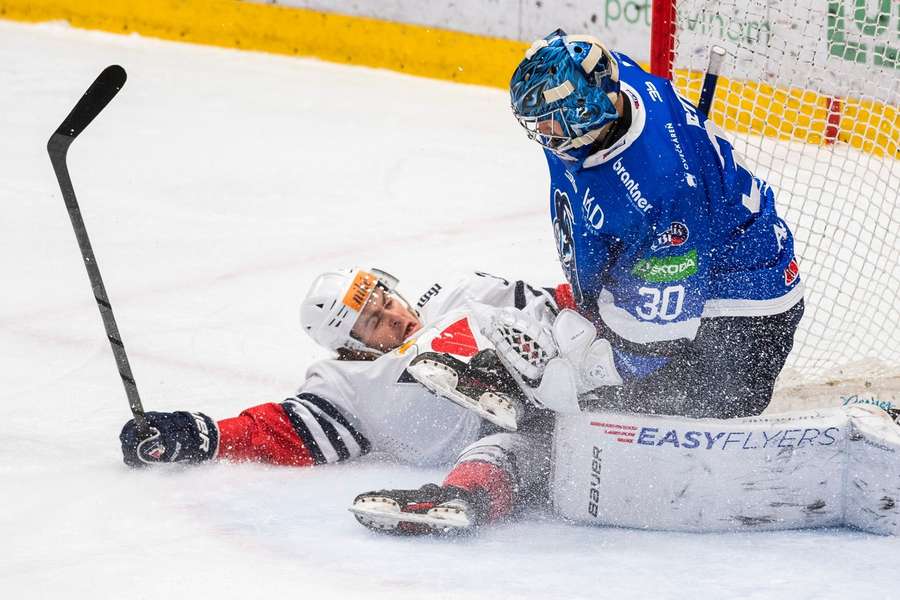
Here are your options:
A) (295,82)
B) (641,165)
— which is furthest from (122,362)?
(295,82)

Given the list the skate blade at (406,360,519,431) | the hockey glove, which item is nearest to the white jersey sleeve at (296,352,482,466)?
the hockey glove

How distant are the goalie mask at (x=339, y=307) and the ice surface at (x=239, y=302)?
32cm

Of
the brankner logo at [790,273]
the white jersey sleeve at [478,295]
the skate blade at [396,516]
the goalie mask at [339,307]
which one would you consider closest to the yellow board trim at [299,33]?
the white jersey sleeve at [478,295]

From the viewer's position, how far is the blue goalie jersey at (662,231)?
2441 mm

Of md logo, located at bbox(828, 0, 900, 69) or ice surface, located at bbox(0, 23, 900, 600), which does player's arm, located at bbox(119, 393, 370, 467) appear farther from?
md logo, located at bbox(828, 0, 900, 69)

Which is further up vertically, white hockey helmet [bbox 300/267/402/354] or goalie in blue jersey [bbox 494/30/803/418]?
goalie in blue jersey [bbox 494/30/803/418]

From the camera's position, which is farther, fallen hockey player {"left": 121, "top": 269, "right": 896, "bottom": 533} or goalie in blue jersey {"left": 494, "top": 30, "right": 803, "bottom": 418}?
fallen hockey player {"left": 121, "top": 269, "right": 896, "bottom": 533}

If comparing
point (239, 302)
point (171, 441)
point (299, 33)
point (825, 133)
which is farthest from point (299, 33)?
point (171, 441)

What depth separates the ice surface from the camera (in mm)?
2359

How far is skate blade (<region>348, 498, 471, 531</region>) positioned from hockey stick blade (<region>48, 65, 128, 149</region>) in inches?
37.7

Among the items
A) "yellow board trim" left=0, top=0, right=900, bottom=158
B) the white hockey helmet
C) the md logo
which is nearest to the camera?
the white hockey helmet

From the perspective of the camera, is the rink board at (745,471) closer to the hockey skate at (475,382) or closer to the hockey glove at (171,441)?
the hockey skate at (475,382)

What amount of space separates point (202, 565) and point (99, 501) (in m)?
0.43

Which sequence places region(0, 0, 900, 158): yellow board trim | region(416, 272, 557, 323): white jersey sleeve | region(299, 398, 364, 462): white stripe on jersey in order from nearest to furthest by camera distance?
region(299, 398, 364, 462): white stripe on jersey → region(416, 272, 557, 323): white jersey sleeve → region(0, 0, 900, 158): yellow board trim
